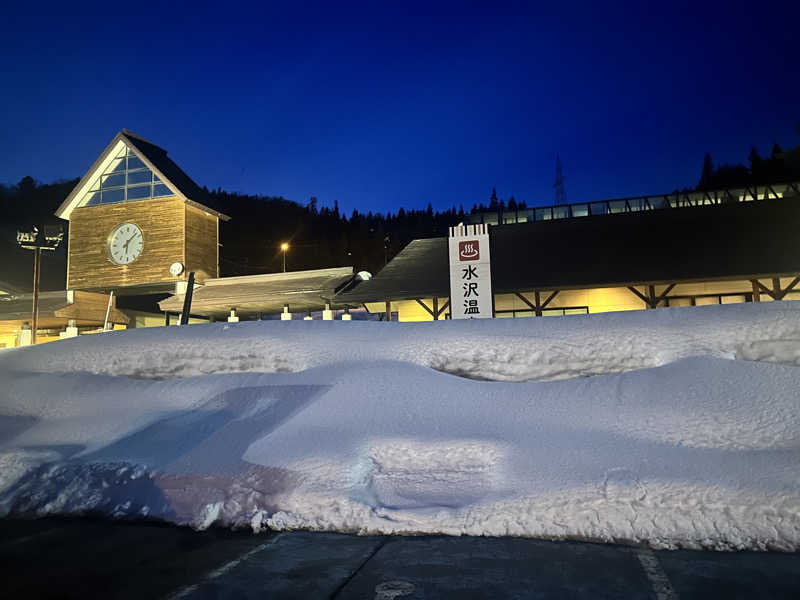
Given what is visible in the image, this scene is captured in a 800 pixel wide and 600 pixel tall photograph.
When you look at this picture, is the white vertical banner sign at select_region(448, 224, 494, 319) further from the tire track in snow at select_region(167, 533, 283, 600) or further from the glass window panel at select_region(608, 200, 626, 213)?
the glass window panel at select_region(608, 200, 626, 213)

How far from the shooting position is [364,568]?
2.91 metres

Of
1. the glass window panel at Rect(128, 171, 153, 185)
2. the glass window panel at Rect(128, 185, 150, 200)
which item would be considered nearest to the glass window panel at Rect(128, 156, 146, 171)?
the glass window panel at Rect(128, 171, 153, 185)

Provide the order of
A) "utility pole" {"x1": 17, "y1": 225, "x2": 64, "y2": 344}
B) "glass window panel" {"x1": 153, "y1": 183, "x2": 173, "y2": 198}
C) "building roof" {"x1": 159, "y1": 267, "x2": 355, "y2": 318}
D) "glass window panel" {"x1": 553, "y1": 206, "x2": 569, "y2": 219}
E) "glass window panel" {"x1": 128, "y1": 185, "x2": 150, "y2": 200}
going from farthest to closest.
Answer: "glass window panel" {"x1": 553, "y1": 206, "x2": 569, "y2": 219} < "glass window panel" {"x1": 128, "y1": 185, "x2": 150, "y2": 200} < "glass window panel" {"x1": 153, "y1": 183, "x2": 173, "y2": 198} < "building roof" {"x1": 159, "y1": 267, "x2": 355, "y2": 318} < "utility pole" {"x1": 17, "y1": 225, "x2": 64, "y2": 344}

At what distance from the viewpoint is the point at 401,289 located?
645 inches

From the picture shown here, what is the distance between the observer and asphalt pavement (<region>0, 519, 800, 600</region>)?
259 cm

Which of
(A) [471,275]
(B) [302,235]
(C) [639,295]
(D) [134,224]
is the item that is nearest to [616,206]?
(C) [639,295]

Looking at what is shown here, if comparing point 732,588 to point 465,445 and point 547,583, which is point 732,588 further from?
→ point 465,445

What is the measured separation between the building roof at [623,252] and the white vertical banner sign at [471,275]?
470 cm

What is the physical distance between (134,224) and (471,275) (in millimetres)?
17241

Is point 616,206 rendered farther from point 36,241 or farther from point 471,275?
point 36,241

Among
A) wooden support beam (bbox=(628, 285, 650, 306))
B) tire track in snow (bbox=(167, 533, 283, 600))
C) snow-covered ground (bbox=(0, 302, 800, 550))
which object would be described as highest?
wooden support beam (bbox=(628, 285, 650, 306))

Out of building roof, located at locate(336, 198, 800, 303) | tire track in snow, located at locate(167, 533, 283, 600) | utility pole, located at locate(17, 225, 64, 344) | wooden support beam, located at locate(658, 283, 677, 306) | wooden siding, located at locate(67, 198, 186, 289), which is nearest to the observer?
tire track in snow, located at locate(167, 533, 283, 600)

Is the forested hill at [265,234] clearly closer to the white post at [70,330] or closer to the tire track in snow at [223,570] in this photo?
the white post at [70,330]

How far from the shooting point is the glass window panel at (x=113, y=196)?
21.9m
